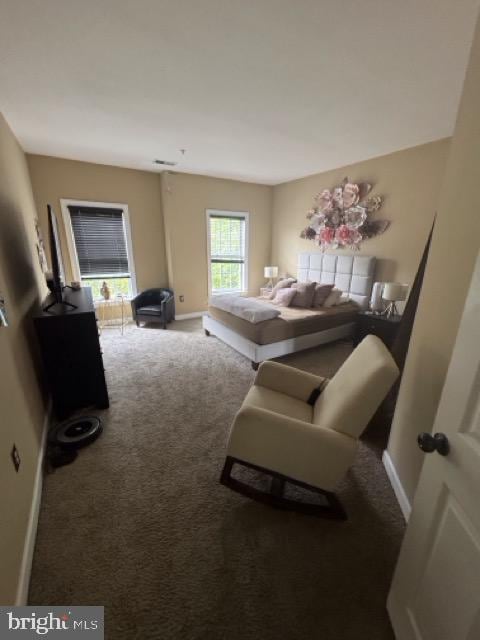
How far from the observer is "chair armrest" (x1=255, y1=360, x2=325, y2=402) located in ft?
6.09

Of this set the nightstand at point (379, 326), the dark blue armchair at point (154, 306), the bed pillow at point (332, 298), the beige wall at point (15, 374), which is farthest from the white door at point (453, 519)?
the dark blue armchair at point (154, 306)

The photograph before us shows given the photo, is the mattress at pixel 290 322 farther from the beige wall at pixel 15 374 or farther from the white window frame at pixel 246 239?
the beige wall at pixel 15 374

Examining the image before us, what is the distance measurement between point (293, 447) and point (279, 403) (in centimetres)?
44

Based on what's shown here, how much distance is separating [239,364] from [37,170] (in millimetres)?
3953

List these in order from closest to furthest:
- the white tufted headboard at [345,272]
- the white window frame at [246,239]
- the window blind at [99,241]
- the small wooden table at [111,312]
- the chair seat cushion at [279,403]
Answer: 1. the chair seat cushion at [279,403]
2. the white tufted headboard at [345,272]
3. the window blind at [99,241]
4. the small wooden table at [111,312]
5. the white window frame at [246,239]

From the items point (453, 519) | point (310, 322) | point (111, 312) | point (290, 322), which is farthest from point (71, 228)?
point (453, 519)

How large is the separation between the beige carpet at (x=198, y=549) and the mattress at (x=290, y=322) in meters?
1.31

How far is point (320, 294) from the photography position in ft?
12.8

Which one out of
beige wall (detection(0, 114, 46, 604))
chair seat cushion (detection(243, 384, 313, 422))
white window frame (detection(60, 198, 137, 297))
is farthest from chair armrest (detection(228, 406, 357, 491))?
white window frame (detection(60, 198, 137, 297))

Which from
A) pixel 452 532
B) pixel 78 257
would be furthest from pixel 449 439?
pixel 78 257

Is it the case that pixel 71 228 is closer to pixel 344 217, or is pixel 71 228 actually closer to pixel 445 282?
pixel 344 217

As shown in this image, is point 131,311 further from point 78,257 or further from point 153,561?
point 153,561

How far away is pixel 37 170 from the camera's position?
3656 mm

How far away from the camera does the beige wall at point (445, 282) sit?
1.07 metres
